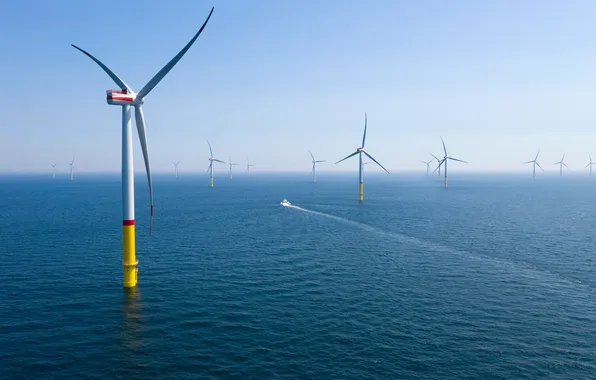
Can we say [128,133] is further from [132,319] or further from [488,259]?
[488,259]

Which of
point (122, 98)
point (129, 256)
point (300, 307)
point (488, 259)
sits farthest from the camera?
point (488, 259)

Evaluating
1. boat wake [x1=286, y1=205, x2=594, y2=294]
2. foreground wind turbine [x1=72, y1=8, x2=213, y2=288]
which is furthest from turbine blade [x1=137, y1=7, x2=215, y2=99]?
boat wake [x1=286, y1=205, x2=594, y2=294]

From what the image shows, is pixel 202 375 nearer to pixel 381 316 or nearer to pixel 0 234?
pixel 381 316

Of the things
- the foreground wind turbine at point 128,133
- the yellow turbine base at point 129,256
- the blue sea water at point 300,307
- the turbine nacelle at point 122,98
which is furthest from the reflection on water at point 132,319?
the turbine nacelle at point 122,98

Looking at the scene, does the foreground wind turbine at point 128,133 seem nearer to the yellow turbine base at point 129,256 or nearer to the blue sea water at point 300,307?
the yellow turbine base at point 129,256

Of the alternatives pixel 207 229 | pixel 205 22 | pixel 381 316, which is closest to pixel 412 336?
pixel 381 316

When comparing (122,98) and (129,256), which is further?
(129,256)

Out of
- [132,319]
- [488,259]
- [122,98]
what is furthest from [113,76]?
[488,259]
